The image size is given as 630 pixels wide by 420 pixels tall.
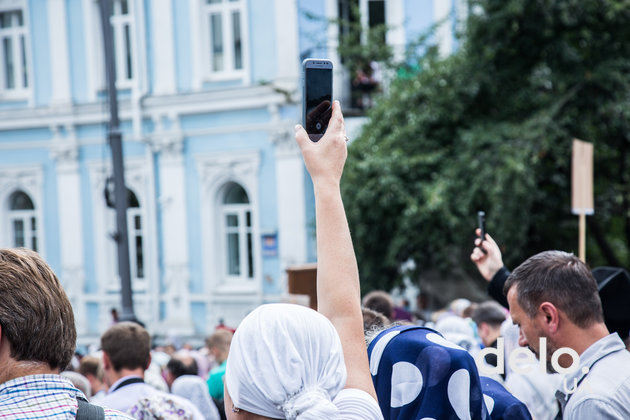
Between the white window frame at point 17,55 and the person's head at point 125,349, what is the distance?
1502 cm

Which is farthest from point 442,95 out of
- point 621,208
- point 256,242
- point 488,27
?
point 256,242

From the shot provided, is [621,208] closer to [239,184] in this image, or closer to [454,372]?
[239,184]

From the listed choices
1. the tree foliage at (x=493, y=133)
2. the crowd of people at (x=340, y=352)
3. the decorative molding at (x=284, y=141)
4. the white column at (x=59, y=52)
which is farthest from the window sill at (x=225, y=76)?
the crowd of people at (x=340, y=352)

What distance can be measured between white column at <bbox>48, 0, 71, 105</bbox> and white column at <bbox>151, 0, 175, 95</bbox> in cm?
231

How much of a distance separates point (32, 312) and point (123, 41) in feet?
53.7

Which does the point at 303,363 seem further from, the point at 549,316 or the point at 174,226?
the point at 174,226

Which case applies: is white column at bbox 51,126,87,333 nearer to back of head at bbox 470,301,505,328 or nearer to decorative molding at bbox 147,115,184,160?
decorative molding at bbox 147,115,184,160

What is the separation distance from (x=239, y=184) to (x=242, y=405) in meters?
15.0

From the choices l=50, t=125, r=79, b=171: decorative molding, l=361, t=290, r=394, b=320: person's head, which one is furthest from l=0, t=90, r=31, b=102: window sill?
l=361, t=290, r=394, b=320: person's head

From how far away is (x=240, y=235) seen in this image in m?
16.4

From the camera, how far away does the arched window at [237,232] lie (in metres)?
16.3

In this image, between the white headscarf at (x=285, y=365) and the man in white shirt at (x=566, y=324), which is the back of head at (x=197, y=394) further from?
the white headscarf at (x=285, y=365)

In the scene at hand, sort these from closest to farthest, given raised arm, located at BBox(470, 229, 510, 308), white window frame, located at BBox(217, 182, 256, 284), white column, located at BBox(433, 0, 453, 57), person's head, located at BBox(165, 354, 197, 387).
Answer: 1. raised arm, located at BBox(470, 229, 510, 308)
2. person's head, located at BBox(165, 354, 197, 387)
3. white column, located at BBox(433, 0, 453, 57)
4. white window frame, located at BBox(217, 182, 256, 284)

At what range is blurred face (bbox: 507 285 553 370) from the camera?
2590 mm
